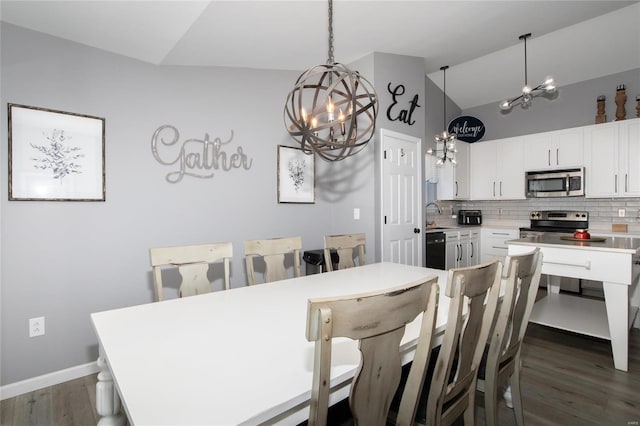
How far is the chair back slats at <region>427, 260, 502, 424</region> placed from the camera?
1.01 m

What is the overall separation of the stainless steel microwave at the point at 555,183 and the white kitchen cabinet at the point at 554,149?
0.30 ft

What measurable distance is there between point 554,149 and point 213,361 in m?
5.48

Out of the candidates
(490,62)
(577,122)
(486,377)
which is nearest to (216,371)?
(486,377)

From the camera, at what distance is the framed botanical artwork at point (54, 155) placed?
2.10 metres

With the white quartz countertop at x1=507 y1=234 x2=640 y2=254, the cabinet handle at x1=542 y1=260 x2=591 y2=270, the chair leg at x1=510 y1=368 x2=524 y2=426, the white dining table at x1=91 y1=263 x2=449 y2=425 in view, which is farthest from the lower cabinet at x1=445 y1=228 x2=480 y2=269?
the white dining table at x1=91 y1=263 x2=449 y2=425

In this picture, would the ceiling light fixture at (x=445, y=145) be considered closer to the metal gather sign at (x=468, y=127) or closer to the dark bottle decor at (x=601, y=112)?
the metal gather sign at (x=468, y=127)

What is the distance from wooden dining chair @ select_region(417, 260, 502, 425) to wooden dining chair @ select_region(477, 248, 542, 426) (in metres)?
0.13

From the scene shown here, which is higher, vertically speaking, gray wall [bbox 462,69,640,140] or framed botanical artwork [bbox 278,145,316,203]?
gray wall [bbox 462,69,640,140]

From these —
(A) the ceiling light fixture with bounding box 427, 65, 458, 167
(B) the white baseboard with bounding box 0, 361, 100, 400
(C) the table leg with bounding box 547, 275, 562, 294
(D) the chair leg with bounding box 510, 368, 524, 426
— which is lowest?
(B) the white baseboard with bounding box 0, 361, 100, 400

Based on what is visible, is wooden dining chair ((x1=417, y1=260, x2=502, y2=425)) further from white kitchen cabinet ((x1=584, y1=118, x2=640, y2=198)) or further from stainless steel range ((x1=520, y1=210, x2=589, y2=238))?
white kitchen cabinet ((x1=584, y1=118, x2=640, y2=198))

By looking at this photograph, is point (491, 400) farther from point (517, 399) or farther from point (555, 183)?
point (555, 183)

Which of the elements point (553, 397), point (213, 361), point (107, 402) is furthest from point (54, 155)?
point (553, 397)

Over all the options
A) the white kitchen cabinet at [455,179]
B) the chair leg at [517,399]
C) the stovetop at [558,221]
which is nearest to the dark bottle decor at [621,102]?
the stovetop at [558,221]

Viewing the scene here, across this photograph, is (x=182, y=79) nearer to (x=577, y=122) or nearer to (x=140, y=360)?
(x=140, y=360)
